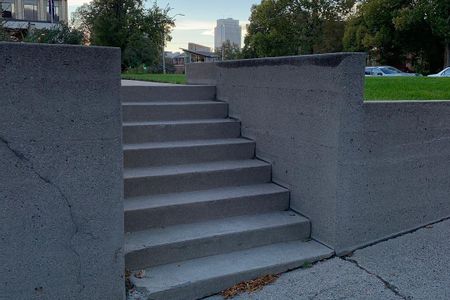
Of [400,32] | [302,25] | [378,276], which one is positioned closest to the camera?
[378,276]

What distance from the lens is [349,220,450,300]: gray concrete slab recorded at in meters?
3.53

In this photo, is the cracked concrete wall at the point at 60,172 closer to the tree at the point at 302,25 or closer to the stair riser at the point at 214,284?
the stair riser at the point at 214,284

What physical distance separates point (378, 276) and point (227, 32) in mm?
87636

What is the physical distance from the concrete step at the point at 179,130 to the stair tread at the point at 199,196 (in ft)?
2.78

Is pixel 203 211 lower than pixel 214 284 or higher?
higher

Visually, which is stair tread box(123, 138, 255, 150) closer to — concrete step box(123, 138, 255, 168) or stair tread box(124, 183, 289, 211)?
concrete step box(123, 138, 255, 168)

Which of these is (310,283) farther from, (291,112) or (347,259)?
(291,112)

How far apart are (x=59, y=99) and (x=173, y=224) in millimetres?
1614

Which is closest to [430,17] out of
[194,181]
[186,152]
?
[186,152]

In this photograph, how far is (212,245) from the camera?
381 cm

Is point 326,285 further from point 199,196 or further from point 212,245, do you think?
point 199,196

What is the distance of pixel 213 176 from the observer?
4512mm

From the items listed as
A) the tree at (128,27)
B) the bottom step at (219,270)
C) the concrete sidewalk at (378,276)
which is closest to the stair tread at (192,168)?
the bottom step at (219,270)

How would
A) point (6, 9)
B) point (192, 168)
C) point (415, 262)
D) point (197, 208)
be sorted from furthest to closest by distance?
point (6, 9), point (192, 168), point (197, 208), point (415, 262)
